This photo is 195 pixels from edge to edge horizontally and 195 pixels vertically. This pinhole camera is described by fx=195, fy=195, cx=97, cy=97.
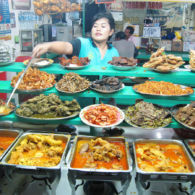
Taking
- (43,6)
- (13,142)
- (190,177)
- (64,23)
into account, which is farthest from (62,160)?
(43,6)

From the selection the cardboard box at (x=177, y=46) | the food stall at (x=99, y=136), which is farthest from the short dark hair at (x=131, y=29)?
the food stall at (x=99, y=136)

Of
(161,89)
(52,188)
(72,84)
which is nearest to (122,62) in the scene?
(161,89)

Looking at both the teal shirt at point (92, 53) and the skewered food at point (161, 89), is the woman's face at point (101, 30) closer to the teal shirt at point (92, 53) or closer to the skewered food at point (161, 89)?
the teal shirt at point (92, 53)

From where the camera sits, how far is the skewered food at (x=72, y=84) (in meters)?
2.75

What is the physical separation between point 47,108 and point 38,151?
0.57 metres

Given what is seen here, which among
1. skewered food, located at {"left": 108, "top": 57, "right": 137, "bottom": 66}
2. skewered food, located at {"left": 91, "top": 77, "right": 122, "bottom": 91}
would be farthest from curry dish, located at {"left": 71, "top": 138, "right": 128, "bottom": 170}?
skewered food, located at {"left": 108, "top": 57, "right": 137, "bottom": 66}

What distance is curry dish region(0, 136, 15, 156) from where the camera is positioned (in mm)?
2542

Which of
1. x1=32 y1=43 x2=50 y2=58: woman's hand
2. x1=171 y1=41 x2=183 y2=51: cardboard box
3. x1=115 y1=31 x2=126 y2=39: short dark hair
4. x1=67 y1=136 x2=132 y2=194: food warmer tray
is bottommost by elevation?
x1=67 y1=136 x2=132 y2=194: food warmer tray

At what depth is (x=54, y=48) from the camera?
3.41 m

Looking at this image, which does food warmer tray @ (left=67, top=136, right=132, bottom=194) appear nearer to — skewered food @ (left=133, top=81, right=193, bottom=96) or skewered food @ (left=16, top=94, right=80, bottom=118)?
skewered food @ (left=16, top=94, right=80, bottom=118)

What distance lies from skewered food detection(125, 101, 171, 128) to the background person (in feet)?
5.61

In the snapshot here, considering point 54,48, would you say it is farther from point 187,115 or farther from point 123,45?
point 187,115

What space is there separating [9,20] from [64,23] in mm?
3532

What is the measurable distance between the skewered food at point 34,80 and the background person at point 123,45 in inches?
67.4
